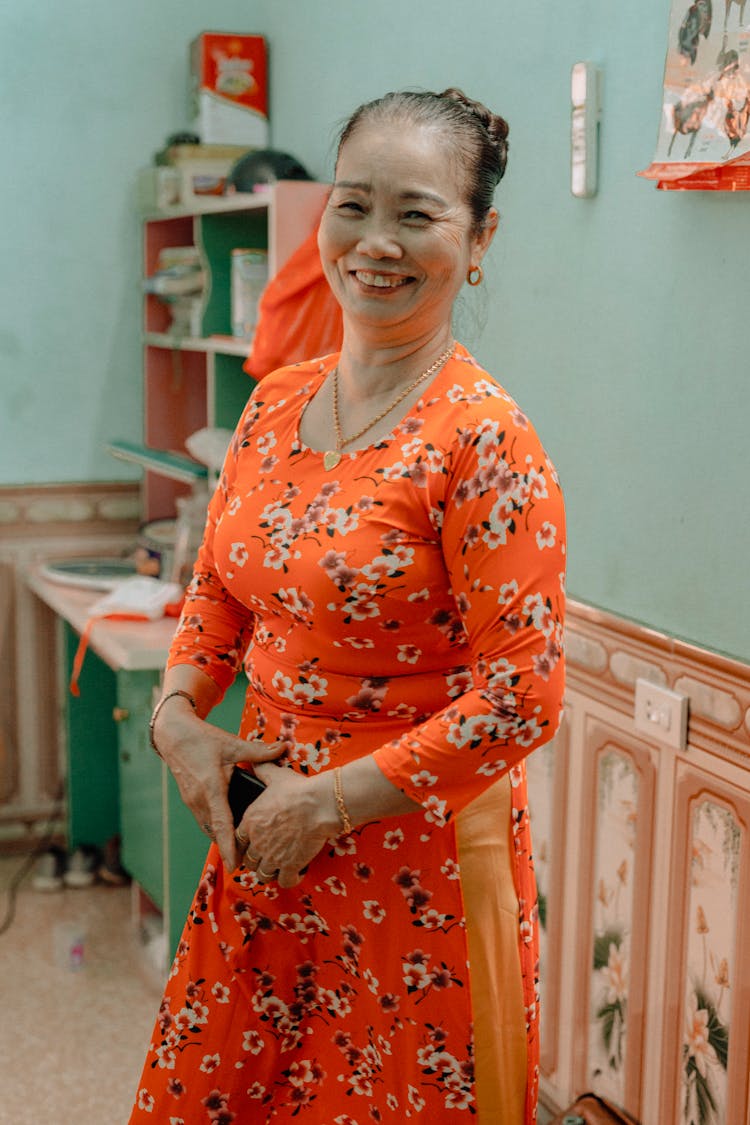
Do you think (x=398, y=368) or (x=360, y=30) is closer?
(x=398, y=368)

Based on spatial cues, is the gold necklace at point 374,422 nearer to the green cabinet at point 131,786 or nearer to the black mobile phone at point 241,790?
the black mobile phone at point 241,790

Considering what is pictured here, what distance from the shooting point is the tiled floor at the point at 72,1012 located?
2475 mm

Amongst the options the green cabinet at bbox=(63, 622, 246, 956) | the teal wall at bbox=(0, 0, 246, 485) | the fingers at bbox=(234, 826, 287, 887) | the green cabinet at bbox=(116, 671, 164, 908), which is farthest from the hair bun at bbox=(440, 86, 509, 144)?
the teal wall at bbox=(0, 0, 246, 485)

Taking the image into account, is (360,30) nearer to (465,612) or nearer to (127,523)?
(127,523)

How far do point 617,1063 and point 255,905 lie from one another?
948 millimetres

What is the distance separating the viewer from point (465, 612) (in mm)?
1224

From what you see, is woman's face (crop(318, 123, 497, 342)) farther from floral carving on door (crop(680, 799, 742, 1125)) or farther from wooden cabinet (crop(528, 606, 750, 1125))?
floral carving on door (crop(680, 799, 742, 1125))

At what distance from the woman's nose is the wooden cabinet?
0.78 meters

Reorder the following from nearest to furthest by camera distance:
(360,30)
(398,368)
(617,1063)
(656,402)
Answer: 1. (398,368)
2. (656,402)
3. (617,1063)
4. (360,30)

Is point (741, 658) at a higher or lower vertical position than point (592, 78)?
lower

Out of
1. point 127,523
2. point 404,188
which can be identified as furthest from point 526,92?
point 127,523

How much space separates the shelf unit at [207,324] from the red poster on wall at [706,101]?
1.08 metres

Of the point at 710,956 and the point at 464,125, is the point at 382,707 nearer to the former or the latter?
the point at 464,125

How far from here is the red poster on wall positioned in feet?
5.26
